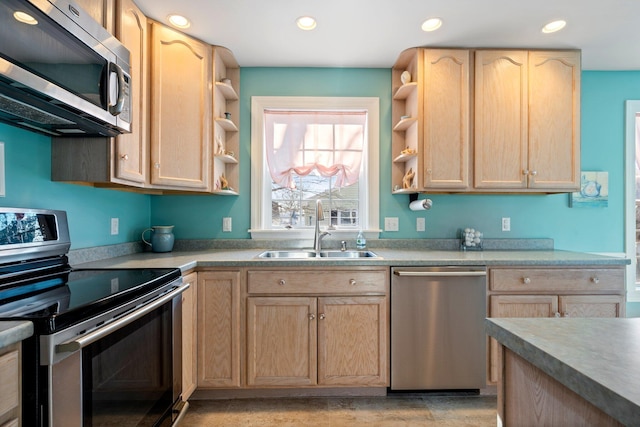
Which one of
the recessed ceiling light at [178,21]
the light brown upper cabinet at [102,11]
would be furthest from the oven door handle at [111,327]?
the recessed ceiling light at [178,21]

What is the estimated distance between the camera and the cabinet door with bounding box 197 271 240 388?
1924mm

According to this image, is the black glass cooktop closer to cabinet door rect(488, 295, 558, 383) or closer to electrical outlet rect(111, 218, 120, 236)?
electrical outlet rect(111, 218, 120, 236)

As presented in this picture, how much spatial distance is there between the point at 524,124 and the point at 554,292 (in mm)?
1169

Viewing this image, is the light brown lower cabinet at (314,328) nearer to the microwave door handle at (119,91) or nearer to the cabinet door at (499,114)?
the microwave door handle at (119,91)

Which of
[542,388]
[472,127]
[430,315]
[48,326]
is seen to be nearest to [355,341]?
[430,315]

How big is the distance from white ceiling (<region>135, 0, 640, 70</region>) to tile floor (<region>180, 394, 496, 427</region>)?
7.85 ft

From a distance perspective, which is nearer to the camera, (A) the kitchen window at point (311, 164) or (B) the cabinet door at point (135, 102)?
(B) the cabinet door at point (135, 102)

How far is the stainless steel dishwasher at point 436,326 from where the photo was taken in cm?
195

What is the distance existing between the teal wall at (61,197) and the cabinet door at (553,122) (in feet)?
9.49

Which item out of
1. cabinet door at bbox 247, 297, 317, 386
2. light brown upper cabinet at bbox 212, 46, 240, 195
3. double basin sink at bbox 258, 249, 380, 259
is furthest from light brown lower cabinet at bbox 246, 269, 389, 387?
light brown upper cabinet at bbox 212, 46, 240, 195

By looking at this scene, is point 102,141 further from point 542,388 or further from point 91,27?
point 542,388

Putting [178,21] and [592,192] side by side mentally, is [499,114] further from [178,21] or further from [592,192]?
[178,21]

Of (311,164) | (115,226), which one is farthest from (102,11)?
(311,164)

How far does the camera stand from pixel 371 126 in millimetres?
2592
